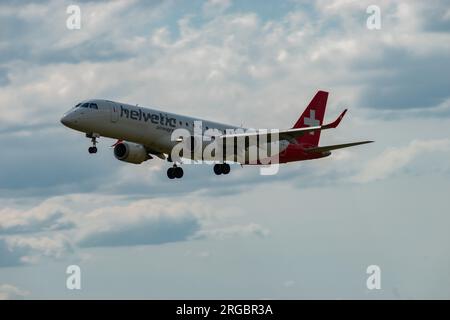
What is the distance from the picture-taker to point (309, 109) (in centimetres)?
10206

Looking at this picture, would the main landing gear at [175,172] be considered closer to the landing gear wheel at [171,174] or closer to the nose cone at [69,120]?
the landing gear wheel at [171,174]

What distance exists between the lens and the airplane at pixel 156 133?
8112 centimetres

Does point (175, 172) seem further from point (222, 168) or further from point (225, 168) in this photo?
point (225, 168)

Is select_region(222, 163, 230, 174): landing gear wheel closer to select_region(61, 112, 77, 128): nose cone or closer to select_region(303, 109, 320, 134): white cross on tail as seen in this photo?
select_region(303, 109, 320, 134): white cross on tail

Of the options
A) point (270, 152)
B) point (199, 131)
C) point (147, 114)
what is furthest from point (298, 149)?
point (147, 114)

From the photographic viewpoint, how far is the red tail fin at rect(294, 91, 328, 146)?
99.9 metres

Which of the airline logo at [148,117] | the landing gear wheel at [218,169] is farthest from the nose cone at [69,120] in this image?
the landing gear wheel at [218,169]

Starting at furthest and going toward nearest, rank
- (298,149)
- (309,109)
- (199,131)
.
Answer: (309,109) < (298,149) < (199,131)

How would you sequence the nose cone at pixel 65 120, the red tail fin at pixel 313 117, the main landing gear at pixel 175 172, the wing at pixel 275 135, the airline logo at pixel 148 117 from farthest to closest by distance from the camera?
the red tail fin at pixel 313 117, the main landing gear at pixel 175 172, the wing at pixel 275 135, the airline logo at pixel 148 117, the nose cone at pixel 65 120

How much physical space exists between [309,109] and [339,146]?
12.3 meters

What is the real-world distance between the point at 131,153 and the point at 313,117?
72.2 feet

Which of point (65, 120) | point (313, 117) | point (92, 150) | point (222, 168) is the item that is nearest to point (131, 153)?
point (222, 168)

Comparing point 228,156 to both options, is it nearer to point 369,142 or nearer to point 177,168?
point 177,168
